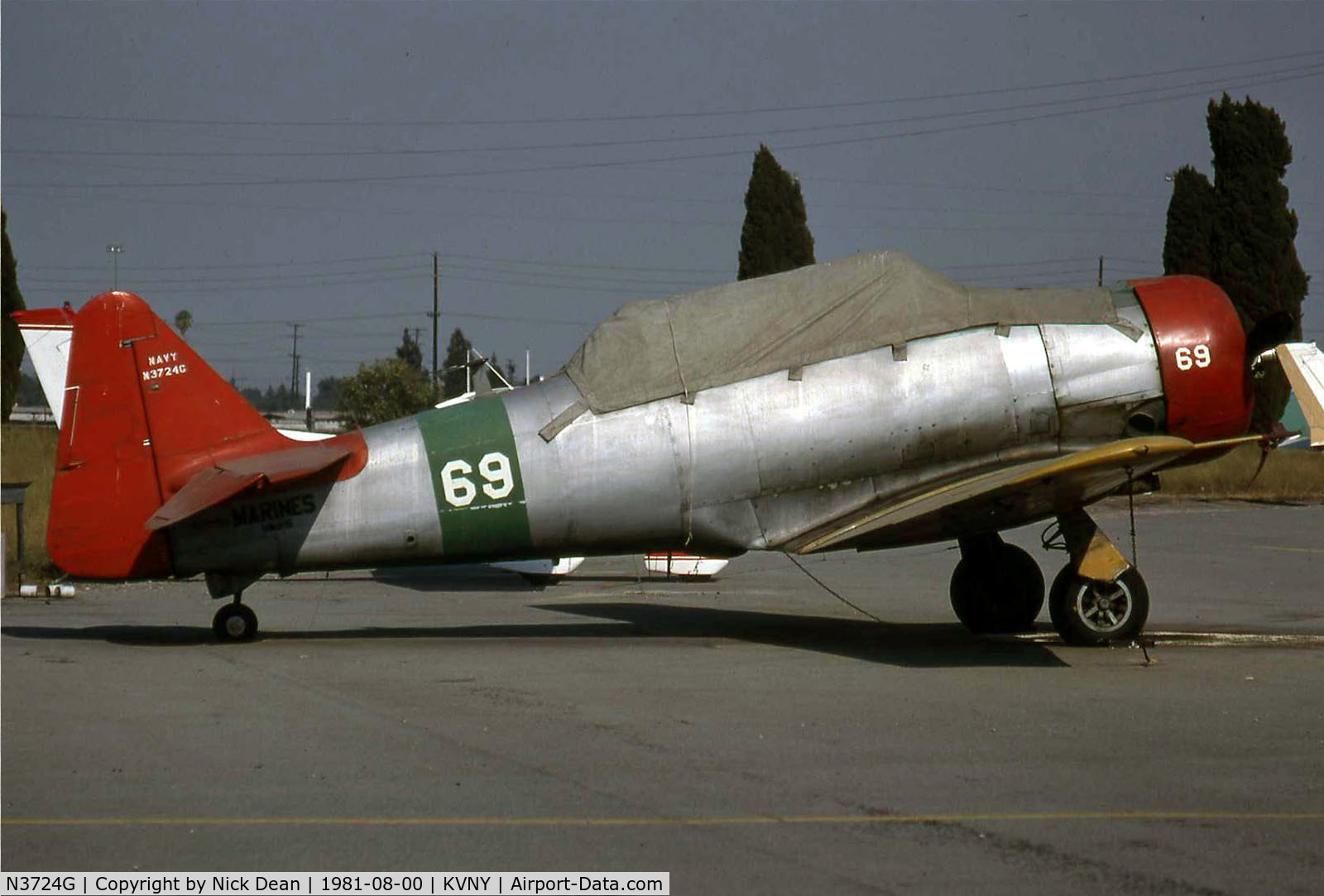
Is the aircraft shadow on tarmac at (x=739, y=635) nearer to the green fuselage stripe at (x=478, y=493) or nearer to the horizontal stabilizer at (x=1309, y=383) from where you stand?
the green fuselage stripe at (x=478, y=493)

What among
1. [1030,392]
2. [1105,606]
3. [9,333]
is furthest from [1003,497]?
[9,333]

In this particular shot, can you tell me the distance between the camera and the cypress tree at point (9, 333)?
44688 mm

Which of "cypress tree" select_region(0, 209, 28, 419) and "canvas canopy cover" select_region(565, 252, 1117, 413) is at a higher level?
"cypress tree" select_region(0, 209, 28, 419)

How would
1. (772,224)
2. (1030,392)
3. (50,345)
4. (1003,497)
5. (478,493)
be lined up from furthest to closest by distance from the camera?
1. (772,224)
2. (50,345)
3. (1030,392)
4. (478,493)
5. (1003,497)

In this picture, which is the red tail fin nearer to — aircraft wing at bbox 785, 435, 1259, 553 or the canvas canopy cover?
the canvas canopy cover

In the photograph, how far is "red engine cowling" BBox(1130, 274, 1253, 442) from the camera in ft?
37.6

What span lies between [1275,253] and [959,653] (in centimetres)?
2797

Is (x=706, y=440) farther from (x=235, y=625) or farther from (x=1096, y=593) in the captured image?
(x=235, y=625)

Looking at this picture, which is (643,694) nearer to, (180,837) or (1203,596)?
(180,837)

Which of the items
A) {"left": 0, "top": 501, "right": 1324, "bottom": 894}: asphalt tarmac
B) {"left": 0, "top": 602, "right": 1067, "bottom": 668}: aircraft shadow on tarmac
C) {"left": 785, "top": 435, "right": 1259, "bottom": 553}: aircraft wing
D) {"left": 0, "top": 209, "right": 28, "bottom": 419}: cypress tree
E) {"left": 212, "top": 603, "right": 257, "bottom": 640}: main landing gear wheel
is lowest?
{"left": 0, "top": 501, "right": 1324, "bottom": 894}: asphalt tarmac

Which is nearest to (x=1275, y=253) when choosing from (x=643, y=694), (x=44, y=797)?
(x=643, y=694)

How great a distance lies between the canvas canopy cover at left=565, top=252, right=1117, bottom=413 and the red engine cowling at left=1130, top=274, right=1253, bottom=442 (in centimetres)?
47

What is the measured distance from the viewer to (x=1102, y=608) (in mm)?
11383

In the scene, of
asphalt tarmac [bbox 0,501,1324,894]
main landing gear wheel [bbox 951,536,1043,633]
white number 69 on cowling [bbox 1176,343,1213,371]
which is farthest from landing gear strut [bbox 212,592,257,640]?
white number 69 on cowling [bbox 1176,343,1213,371]
